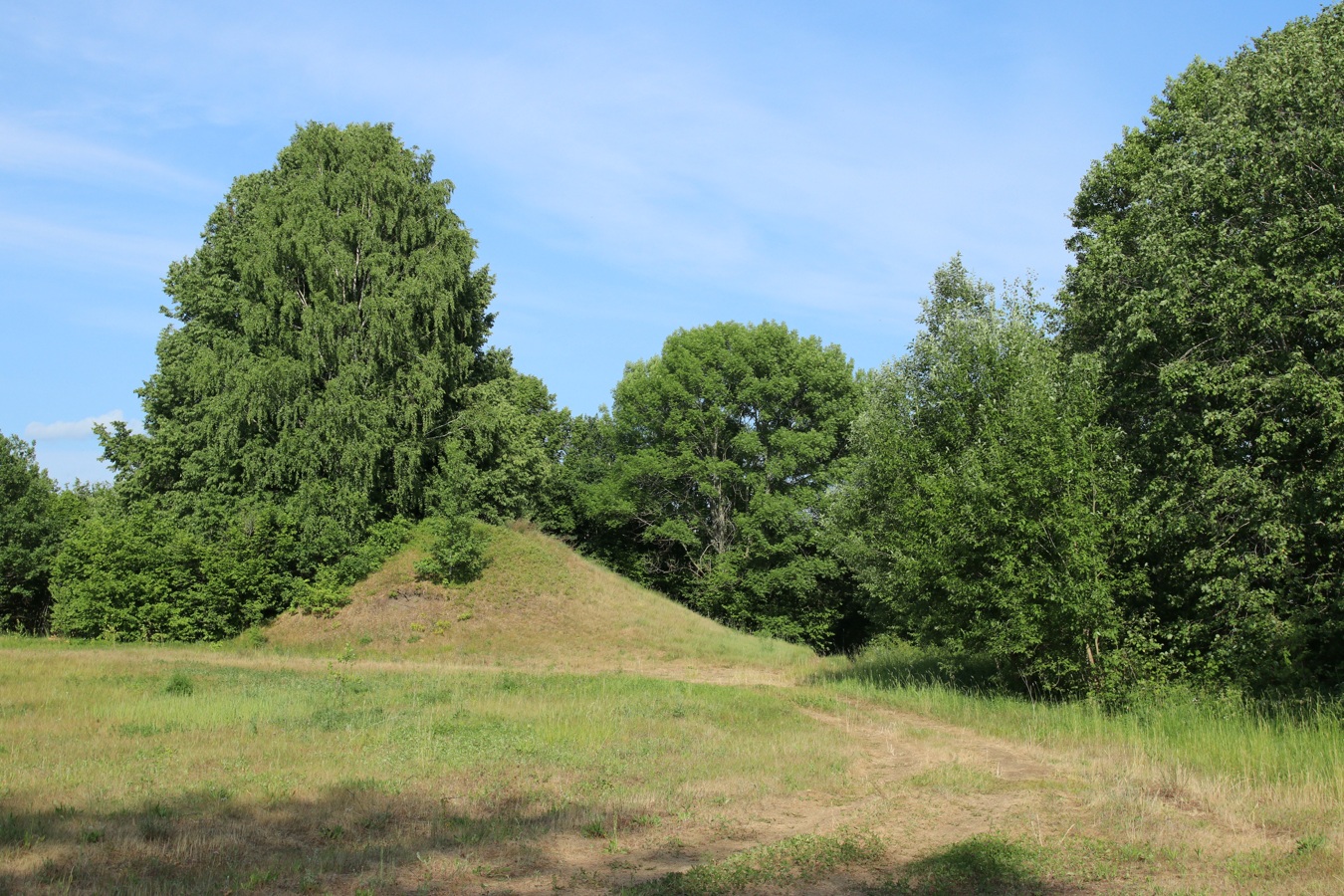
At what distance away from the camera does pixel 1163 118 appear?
77.4 feet

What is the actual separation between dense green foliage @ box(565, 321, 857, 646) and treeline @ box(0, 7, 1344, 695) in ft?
0.72

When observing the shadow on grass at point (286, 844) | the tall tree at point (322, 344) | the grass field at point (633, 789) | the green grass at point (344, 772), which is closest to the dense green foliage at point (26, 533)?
the tall tree at point (322, 344)

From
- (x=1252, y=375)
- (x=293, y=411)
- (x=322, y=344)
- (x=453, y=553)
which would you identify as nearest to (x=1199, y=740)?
(x=1252, y=375)

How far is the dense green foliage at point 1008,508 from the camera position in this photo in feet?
55.9

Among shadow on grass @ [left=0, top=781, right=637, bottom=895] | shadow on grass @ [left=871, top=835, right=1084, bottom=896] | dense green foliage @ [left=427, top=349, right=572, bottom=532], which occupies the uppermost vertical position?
dense green foliage @ [left=427, top=349, right=572, bottom=532]

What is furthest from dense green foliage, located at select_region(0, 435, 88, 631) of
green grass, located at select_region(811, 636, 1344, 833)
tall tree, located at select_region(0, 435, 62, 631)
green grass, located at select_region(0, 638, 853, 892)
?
green grass, located at select_region(811, 636, 1344, 833)

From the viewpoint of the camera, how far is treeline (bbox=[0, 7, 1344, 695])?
15664 millimetres

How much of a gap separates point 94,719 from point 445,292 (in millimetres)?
23788

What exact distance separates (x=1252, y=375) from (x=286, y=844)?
51.5 feet

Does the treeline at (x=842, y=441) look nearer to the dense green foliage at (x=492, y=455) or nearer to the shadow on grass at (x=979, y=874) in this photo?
the dense green foliage at (x=492, y=455)

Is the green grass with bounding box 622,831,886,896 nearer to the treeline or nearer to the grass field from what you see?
the grass field

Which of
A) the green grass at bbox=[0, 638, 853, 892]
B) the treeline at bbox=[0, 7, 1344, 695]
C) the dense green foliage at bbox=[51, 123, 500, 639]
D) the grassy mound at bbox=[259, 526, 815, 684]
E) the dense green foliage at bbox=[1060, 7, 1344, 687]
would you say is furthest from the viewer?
the dense green foliage at bbox=[51, 123, 500, 639]

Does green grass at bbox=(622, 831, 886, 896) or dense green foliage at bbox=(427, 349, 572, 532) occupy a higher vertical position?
dense green foliage at bbox=(427, 349, 572, 532)

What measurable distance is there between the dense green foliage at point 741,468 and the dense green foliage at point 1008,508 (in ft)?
82.8
